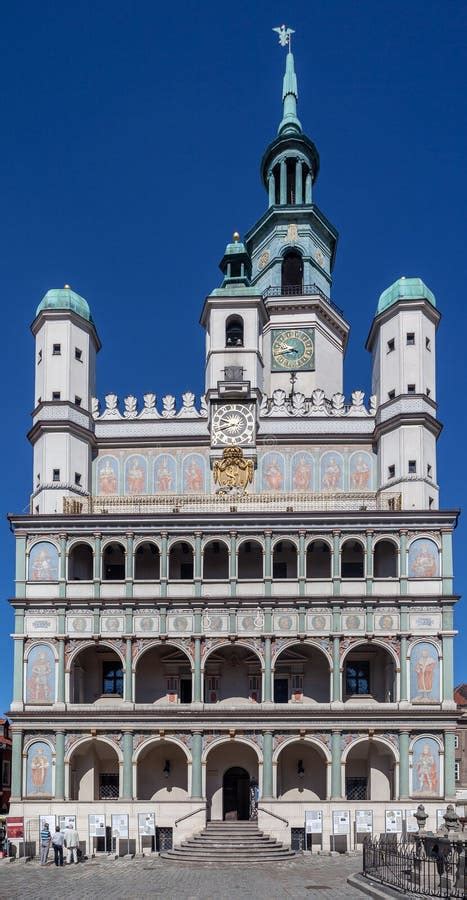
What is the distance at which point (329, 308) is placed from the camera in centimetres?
6888

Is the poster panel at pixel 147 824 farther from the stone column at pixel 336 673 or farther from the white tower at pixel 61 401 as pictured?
the white tower at pixel 61 401

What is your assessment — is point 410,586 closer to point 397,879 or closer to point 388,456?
point 388,456

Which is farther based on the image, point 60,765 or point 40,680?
point 40,680

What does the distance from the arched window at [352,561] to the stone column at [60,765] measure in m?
15.8

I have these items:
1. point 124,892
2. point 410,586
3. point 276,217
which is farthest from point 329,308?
point 124,892

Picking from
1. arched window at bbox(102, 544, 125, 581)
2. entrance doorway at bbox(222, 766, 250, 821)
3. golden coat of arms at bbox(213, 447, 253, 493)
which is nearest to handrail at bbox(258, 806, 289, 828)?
entrance doorway at bbox(222, 766, 250, 821)

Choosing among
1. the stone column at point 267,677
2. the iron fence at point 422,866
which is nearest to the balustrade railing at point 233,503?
the stone column at point 267,677

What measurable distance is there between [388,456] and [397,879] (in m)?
28.2

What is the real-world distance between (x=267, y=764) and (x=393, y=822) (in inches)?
246

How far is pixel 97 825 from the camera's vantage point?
51.5m

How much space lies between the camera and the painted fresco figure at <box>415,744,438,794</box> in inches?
2089

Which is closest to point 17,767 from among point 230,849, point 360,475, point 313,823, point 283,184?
point 230,849

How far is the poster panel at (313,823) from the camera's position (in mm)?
51281

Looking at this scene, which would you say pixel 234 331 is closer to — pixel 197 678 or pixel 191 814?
pixel 197 678
